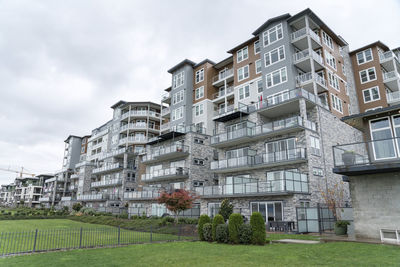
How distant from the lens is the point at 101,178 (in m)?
60.6

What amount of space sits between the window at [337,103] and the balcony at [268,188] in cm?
1087

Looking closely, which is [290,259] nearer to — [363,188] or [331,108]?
[363,188]

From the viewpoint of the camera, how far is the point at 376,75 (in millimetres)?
34688

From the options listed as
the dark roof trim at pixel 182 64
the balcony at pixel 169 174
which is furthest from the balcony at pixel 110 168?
the dark roof trim at pixel 182 64

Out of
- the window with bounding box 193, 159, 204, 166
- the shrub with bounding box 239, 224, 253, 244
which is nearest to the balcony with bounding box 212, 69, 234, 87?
the window with bounding box 193, 159, 204, 166

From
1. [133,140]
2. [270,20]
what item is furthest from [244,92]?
[133,140]

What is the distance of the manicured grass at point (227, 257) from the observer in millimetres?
9922

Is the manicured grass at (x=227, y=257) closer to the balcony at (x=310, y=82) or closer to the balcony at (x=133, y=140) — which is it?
the balcony at (x=310, y=82)

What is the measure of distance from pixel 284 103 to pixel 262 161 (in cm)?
620

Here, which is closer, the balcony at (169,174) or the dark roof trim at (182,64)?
the balcony at (169,174)

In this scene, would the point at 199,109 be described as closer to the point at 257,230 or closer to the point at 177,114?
the point at 177,114

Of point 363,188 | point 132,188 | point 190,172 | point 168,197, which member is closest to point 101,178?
point 132,188

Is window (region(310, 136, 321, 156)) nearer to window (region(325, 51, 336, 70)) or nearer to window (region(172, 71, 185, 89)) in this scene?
window (region(325, 51, 336, 70))

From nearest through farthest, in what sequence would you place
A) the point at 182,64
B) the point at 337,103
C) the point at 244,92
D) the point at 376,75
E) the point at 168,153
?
the point at 337,103
the point at 376,75
the point at 244,92
the point at 168,153
the point at 182,64
